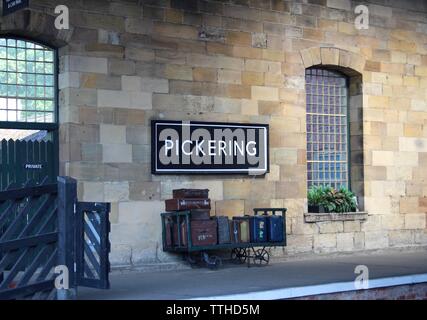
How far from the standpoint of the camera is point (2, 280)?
360 inches

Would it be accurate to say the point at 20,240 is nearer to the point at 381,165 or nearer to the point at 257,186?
the point at 257,186

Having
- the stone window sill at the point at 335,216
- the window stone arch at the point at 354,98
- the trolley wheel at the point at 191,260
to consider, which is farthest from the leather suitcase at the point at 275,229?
the window stone arch at the point at 354,98

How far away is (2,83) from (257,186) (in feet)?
16.7

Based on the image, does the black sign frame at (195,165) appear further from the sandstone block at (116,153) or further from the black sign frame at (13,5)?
the black sign frame at (13,5)

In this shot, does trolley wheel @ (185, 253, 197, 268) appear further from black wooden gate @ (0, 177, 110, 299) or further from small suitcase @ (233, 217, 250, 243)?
black wooden gate @ (0, 177, 110, 299)

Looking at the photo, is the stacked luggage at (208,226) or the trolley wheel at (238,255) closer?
the stacked luggage at (208,226)

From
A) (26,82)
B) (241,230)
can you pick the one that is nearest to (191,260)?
(241,230)

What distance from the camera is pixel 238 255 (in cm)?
1416

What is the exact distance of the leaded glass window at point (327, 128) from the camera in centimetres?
1616

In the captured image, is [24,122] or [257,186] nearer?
[24,122]

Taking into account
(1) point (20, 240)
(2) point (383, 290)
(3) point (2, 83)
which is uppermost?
(3) point (2, 83)

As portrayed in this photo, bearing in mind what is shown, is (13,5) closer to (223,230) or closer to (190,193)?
(190,193)

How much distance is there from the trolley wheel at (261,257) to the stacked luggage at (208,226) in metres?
0.54
